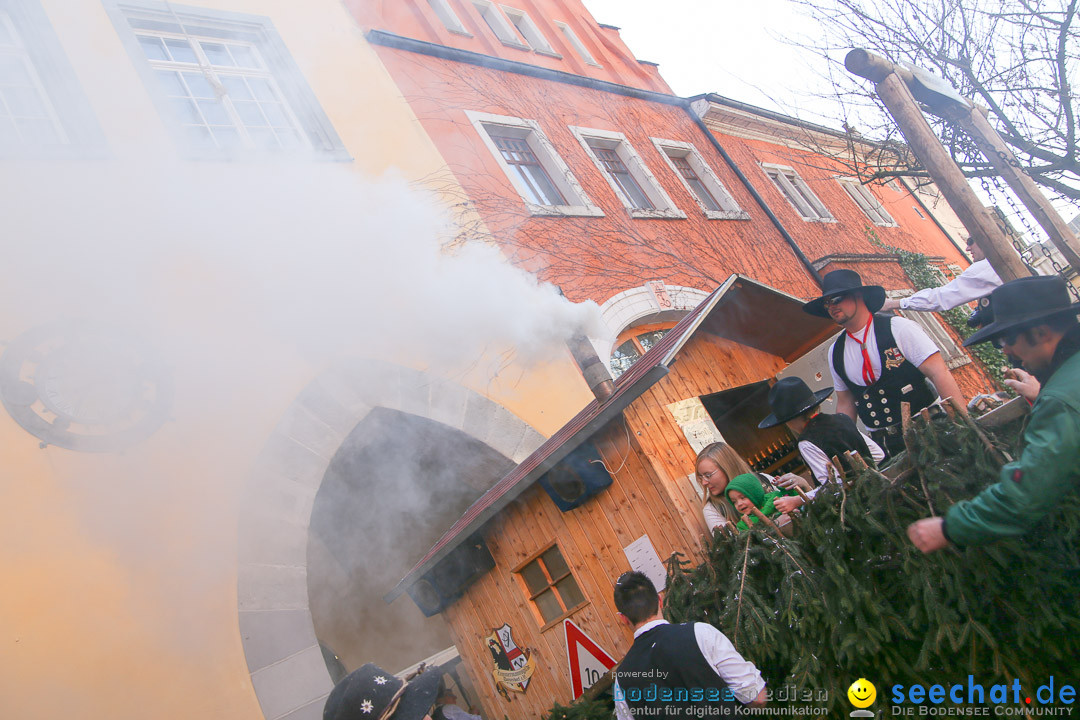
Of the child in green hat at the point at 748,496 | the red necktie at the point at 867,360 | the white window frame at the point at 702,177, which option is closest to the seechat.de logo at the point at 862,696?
the child in green hat at the point at 748,496

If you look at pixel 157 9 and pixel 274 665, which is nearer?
pixel 274 665

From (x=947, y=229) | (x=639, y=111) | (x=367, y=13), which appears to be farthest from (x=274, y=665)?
(x=947, y=229)

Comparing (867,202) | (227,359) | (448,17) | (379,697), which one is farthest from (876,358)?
(867,202)

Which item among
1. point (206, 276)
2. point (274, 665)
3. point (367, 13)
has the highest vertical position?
point (367, 13)

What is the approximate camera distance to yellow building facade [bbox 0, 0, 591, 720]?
4941 millimetres

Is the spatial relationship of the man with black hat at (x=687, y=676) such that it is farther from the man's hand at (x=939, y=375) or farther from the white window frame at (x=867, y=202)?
the white window frame at (x=867, y=202)

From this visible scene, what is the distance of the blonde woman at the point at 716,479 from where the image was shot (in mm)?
3945

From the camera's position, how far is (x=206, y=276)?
21.4 feet

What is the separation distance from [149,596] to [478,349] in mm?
3870

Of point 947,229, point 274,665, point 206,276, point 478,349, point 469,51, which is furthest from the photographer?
point 947,229

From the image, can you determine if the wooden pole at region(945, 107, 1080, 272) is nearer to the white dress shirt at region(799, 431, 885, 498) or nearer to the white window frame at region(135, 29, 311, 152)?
the white dress shirt at region(799, 431, 885, 498)

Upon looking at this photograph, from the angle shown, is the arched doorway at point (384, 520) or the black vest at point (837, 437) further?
the arched doorway at point (384, 520)

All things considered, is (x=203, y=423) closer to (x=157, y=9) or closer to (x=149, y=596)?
(x=149, y=596)

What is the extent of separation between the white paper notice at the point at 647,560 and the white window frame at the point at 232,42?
19.2ft
